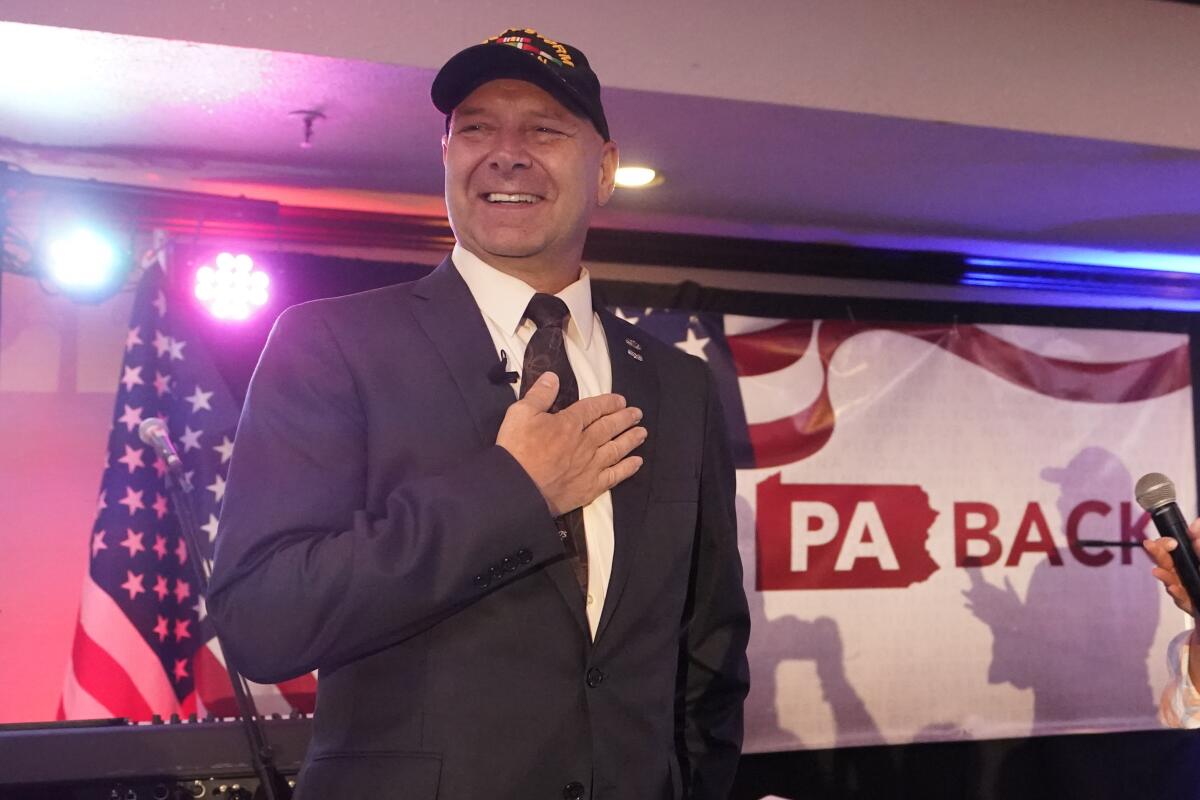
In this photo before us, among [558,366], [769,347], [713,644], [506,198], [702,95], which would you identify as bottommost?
[713,644]

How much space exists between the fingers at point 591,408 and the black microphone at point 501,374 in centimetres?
9

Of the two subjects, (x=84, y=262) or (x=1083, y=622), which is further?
(x=1083, y=622)

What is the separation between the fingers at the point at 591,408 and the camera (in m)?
1.33

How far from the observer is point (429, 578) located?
1199mm

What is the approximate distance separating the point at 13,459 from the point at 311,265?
1183 mm

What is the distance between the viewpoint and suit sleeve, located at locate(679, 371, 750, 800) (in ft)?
5.54

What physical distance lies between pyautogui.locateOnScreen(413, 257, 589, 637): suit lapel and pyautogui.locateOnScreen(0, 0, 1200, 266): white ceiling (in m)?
1.10

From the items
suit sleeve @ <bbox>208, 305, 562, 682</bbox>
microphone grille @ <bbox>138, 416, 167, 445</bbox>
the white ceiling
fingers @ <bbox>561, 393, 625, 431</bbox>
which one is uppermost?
the white ceiling

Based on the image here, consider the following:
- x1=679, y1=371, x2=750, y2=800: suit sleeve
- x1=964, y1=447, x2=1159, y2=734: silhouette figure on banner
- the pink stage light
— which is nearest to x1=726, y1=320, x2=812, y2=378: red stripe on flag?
x1=964, y1=447, x2=1159, y2=734: silhouette figure on banner

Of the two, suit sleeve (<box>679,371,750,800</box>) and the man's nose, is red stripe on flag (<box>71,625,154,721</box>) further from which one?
the man's nose

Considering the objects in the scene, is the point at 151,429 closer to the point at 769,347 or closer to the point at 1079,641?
the point at 769,347

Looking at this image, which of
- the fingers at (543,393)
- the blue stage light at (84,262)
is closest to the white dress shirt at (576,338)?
the fingers at (543,393)

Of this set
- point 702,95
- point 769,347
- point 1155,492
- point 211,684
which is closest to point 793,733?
point 769,347

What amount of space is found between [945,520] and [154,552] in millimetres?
2853
